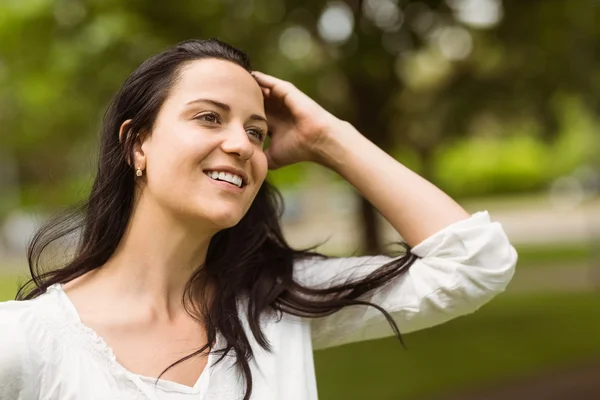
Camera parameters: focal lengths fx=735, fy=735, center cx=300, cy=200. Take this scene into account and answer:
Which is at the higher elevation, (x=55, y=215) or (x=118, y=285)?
(x=55, y=215)

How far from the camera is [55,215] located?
2191 mm

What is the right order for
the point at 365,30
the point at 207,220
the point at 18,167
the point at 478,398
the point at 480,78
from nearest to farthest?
1. the point at 207,220
2. the point at 478,398
3. the point at 365,30
4. the point at 480,78
5. the point at 18,167

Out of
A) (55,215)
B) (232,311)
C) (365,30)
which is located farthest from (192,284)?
(365,30)

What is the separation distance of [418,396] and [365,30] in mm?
A: 3292

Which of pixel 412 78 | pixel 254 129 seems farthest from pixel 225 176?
pixel 412 78

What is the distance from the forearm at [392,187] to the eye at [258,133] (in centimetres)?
30

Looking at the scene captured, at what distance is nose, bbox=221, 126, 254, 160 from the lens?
1890 mm

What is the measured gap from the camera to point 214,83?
1.96m

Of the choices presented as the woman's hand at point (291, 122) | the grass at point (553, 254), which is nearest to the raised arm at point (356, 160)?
the woman's hand at point (291, 122)

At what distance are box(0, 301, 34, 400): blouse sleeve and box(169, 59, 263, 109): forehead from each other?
2.30 ft

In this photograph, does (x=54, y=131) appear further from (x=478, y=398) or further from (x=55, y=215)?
(x=55, y=215)

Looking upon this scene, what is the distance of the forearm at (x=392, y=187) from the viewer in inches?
85.4

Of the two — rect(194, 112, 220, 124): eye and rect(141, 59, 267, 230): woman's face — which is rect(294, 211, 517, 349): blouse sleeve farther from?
rect(194, 112, 220, 124): eye

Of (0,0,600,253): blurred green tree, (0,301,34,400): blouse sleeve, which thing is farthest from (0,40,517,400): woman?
(0,0,600,253): blurred green tree
